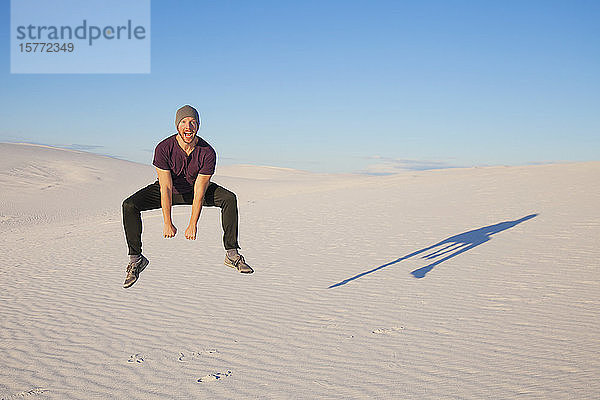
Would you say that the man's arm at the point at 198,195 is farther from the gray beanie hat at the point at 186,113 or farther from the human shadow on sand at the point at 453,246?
the human shadow on sand at the point at 453,246

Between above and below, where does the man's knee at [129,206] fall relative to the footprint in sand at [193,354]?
above

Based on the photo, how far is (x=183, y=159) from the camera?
5324 mm

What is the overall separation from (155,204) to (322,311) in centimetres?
371

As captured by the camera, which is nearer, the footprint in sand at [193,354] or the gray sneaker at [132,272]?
the gray sneaker at [132,272]

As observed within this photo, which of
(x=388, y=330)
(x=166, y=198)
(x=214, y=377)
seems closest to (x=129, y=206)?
(x=166, y=198)

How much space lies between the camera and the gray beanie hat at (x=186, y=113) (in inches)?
202

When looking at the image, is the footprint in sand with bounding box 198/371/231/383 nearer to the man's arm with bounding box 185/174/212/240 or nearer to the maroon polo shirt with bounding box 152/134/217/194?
the man's arm with bounding box 185/174/212/240

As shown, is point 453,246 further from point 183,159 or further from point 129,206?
point 129,206

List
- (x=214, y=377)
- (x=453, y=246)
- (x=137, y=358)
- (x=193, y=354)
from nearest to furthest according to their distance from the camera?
(x=214, y=377) < (x=137, y=358) < (x=193, y=354) < (x=453, y=246)

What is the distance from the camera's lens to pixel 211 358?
21.1 feet

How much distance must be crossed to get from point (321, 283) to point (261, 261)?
2853mm

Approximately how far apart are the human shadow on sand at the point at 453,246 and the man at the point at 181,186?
4852mm

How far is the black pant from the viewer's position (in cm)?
557

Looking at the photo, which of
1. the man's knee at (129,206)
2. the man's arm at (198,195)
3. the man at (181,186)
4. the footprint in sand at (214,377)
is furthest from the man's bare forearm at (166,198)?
the footprint in sand at (214,377)
